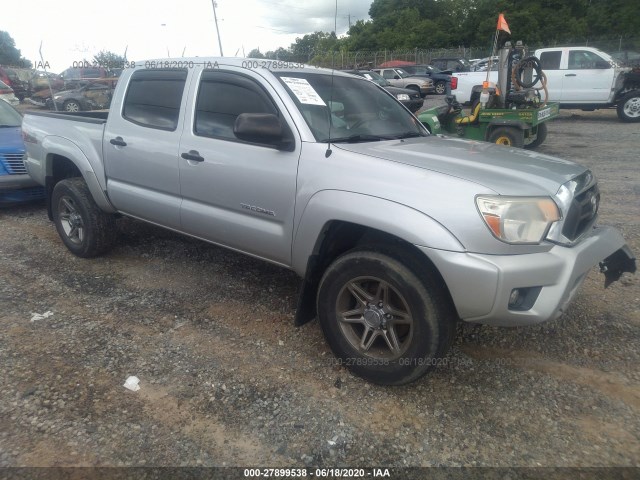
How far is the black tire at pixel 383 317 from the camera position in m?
2.50

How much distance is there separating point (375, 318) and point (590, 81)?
1379 cm

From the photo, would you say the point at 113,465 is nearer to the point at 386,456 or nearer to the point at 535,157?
the point at 386,456

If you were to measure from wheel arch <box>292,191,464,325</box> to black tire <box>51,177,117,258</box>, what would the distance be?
7.93 feet

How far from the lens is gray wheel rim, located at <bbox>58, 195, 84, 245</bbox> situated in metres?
4.66

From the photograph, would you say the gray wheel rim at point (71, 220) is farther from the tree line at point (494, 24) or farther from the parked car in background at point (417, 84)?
the tree line at point (494, 24)

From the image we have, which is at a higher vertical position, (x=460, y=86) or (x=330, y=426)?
(x=460, y=86)

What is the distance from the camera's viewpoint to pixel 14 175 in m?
6.05

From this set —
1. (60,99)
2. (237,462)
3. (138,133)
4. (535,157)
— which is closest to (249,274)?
(138,133)

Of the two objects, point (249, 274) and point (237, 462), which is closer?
point (237, 462)

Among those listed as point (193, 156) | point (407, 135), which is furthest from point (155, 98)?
point (407, 135)

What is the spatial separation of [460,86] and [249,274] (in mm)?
13148

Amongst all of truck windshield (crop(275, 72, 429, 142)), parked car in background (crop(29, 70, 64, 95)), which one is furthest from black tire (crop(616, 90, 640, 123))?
parked car in background (crop(29, 70, 64, 95))

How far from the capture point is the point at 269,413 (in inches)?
103

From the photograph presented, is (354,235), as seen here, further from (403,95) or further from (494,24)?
(494,24)
